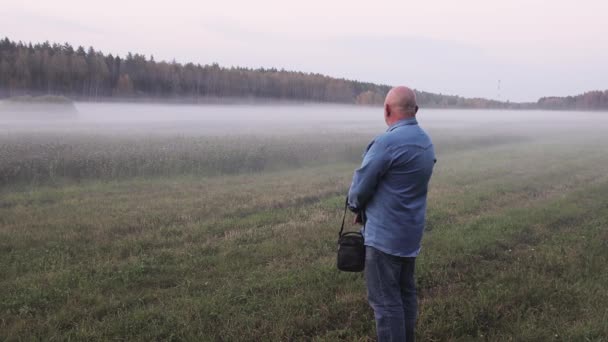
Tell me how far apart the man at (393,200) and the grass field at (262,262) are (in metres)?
1.13

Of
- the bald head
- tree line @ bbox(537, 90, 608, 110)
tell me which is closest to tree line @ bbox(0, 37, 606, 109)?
the bald head

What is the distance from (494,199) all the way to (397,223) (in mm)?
10414

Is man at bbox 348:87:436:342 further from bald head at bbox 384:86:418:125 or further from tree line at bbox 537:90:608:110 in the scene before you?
tree line at bbox 537:90:608:110

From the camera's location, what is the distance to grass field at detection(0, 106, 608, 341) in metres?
5.39

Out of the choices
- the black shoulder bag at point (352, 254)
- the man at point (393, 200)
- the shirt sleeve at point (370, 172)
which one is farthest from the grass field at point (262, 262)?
the shirt sleeve at point (370, 172)

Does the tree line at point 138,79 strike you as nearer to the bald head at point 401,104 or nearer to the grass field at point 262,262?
the grass field at point 262,262

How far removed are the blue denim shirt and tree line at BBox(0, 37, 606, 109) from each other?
44.9 meters

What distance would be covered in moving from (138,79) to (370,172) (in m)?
60.1

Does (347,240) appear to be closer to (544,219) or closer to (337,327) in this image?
(337,327)

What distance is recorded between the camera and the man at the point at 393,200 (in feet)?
13.1

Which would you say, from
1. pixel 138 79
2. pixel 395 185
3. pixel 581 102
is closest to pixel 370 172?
pixel 395 185

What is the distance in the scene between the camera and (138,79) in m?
58.7

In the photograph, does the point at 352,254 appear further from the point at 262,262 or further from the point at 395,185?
the point at 262,262

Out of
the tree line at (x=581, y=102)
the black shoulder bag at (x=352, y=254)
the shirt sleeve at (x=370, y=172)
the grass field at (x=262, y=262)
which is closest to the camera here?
the shirt sleeve at (x=370, y=172)
